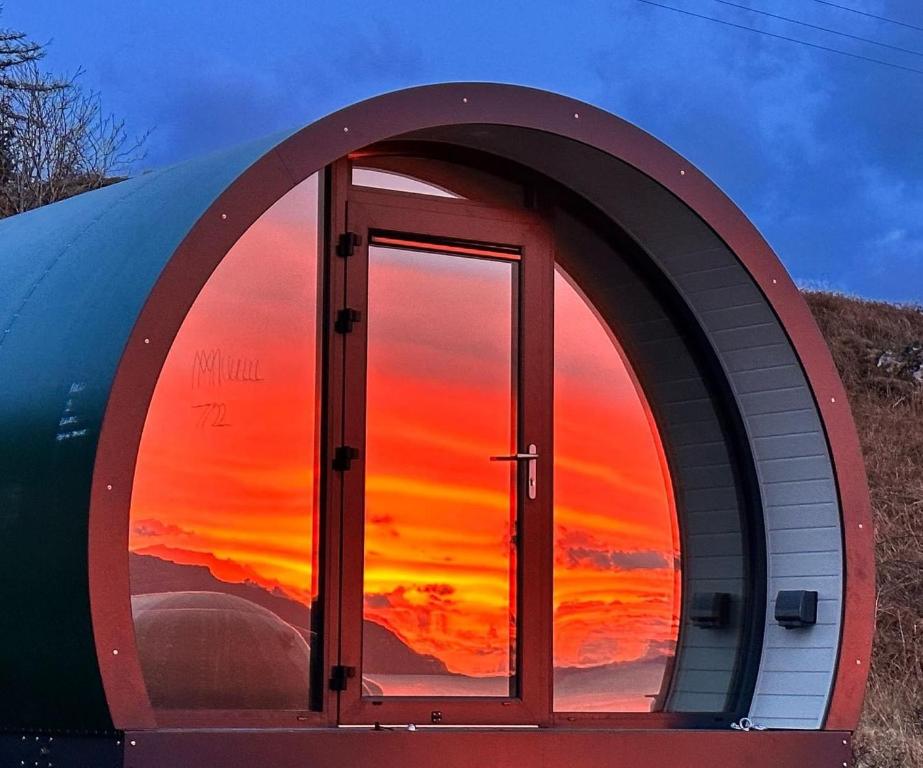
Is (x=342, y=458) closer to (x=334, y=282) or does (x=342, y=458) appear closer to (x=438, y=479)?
(x=438, y=479)

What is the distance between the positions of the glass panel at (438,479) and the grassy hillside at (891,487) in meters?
7.07

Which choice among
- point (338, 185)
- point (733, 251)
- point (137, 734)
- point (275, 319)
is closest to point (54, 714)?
point (137, 734)

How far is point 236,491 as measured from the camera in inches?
209

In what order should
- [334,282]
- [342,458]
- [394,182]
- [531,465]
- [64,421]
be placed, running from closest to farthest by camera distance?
1. [64,421]
2. [342,458]
3. [334,282]
4. [394,182]
5. [531,465]

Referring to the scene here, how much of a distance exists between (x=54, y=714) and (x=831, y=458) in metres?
3.11

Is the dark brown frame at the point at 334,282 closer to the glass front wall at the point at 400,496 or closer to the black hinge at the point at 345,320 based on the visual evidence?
the glass front wall at the point at 400,496

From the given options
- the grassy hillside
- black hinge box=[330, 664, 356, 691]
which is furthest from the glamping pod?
the grassy hillside

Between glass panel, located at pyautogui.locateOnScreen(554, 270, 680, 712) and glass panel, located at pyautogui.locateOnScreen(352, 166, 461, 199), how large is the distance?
0.70m

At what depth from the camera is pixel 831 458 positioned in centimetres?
627

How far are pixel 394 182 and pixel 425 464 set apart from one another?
105 cm

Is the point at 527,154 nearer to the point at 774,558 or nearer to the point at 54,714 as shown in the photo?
the point at 774,558

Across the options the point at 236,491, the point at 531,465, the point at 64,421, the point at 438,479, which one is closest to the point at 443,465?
the point at 438,479

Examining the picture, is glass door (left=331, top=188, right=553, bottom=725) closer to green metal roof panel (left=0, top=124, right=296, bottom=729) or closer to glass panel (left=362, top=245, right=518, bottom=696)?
glass panel (left=362, top=245, right=518, bottom=696)

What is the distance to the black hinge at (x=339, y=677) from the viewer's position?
5469 millimetres
